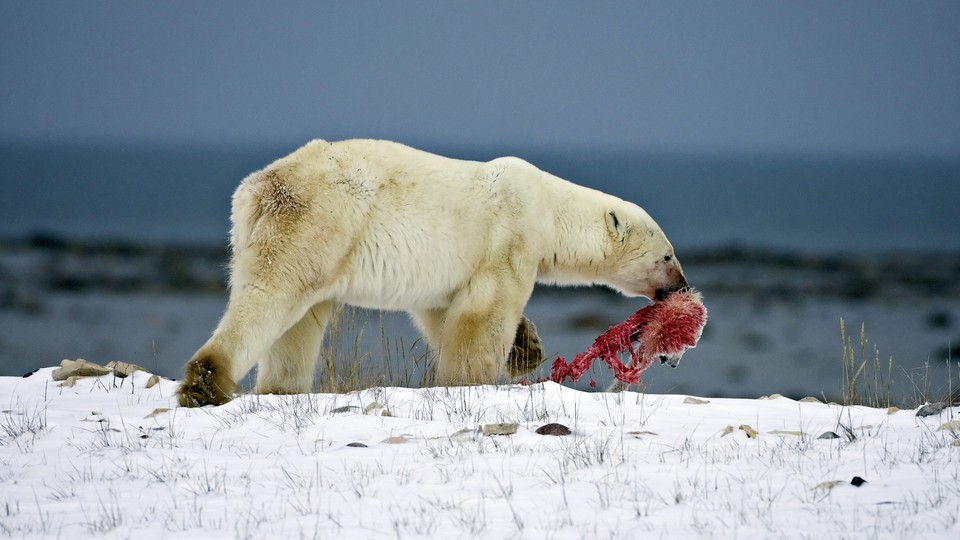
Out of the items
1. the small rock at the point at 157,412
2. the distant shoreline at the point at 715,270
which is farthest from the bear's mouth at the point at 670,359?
the distant shoreline at the point at 715,270

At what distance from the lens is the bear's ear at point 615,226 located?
847cm

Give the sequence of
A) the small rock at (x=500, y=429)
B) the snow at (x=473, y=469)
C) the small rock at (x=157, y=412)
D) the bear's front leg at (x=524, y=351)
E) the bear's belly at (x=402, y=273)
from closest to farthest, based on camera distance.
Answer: the snow at (x=473, y=469), the small rock at (x=500, y=429), the small rock at (x=157, y=412), the bear's belly at (x=402, y=273), the bear's front leg at (x=524, y=351)

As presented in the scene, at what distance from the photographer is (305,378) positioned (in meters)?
7.70

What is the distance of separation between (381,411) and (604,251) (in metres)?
3.27

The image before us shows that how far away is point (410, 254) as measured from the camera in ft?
24.4

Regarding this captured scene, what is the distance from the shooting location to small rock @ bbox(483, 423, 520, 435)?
522 cm

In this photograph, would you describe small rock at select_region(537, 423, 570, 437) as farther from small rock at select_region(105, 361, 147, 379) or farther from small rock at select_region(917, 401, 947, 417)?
small rock at select_region(105, 361, 147, 379)

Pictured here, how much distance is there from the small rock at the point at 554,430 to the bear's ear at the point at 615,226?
3.41 meters

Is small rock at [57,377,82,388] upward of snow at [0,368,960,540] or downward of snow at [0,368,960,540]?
upward

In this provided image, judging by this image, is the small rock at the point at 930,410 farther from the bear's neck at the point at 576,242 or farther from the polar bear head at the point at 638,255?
the bear's neck at the point at 576,242

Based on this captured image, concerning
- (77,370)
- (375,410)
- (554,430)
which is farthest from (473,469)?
(77,370)

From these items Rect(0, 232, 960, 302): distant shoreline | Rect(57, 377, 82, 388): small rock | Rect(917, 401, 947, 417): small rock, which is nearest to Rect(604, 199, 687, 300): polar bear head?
Rect(917, 401, 947, 417): small rock

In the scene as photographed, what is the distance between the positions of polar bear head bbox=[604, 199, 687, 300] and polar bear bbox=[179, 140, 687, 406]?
0.04 ft

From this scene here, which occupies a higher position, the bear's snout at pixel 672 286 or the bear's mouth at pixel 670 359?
the bear's snout at pixel 672 286
